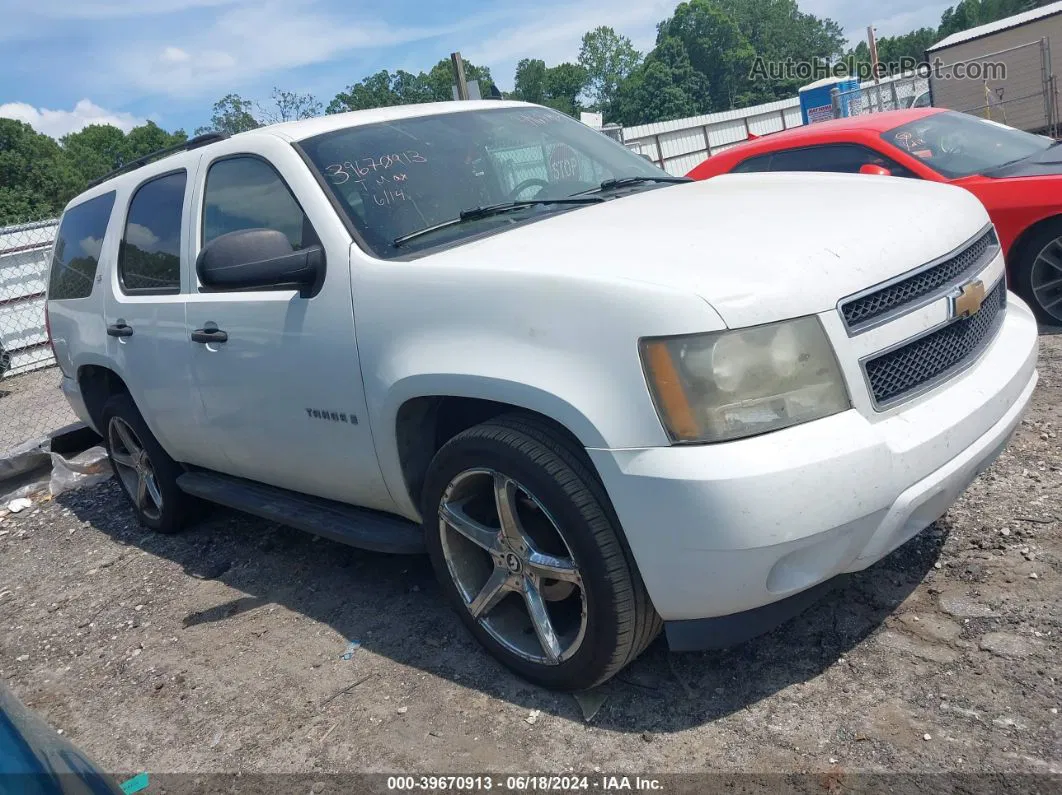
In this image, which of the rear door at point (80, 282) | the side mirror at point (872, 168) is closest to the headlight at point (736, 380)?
the rear door at point (80, 282)

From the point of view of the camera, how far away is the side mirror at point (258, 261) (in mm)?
2994

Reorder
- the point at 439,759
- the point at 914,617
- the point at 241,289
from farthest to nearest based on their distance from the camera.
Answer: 1. the point at 241,289
2. the point at 914,617
3. the point at 439,759

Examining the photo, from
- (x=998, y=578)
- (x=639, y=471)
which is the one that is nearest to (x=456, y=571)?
(x=639, y=471)

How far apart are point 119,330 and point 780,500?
351cm

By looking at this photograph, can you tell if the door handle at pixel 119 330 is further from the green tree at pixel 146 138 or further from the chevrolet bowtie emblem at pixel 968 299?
the green tree at pixel 146 138

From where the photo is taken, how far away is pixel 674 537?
2223 mm

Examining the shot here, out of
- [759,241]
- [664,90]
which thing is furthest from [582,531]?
[664,90]

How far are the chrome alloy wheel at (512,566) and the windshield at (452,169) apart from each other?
2.95 feet

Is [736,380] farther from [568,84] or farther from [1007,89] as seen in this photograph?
[568,84]

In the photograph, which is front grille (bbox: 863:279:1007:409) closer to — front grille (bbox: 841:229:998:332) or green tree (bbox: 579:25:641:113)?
front grille (bbox: 841:229:998:332)

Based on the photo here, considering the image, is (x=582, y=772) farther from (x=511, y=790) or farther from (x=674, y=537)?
(x=674, y=537)

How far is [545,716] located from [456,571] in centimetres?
55

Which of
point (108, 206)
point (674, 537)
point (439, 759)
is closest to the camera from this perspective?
point (674, 537)

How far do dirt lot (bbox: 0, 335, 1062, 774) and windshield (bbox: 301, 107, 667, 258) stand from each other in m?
1.52
